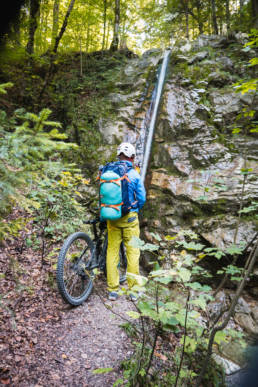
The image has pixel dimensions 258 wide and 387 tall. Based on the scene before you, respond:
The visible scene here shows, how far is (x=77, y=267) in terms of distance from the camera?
334 centimetres

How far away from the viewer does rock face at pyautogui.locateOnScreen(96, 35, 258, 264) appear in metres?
5.02

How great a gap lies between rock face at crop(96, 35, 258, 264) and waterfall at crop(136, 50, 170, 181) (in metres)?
0.18

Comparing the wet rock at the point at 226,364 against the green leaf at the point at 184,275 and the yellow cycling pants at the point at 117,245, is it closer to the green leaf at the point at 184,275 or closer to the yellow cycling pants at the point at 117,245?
the yellow cycling pants at the point at 117,245

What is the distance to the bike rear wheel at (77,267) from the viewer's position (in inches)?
127

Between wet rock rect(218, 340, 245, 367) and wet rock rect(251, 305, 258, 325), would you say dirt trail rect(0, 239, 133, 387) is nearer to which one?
wet rock rect(218, 340, 245, 367)

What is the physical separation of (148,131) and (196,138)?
163 cm

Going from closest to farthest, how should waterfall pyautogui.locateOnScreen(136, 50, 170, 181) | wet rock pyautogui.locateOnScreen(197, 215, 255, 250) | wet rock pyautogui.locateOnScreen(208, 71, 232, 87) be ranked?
wet rock pyautogui.locateOnScreen(197, 215, 255, 250), waterfall pyautogui.locateOnScreen(136, 50, 170, 181), wet rock pyautogui.locateOnScreen(208, 71, 232, 87)

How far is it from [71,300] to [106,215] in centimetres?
132

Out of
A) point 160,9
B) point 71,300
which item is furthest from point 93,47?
point 71,300

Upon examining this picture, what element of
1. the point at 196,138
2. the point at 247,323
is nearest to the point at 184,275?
the point at 247,323

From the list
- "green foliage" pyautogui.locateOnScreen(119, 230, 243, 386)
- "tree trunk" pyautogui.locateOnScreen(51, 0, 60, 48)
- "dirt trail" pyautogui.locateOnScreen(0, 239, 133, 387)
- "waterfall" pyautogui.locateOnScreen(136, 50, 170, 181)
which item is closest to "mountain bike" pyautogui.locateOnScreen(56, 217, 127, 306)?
"dirt trail" pyautogui.locateOnScreen(0, 239, 133, 387)

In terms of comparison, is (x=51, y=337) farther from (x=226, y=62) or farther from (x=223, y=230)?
(x=226, y=62)

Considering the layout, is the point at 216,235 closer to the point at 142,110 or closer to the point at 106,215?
the point at 106,215

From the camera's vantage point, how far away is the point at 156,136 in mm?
6922
